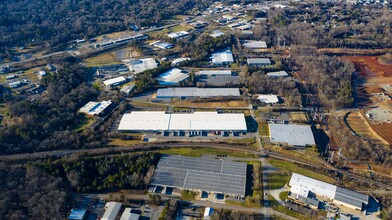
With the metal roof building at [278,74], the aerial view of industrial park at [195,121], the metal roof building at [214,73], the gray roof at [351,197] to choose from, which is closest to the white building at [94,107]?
the aerial view of industrial park at [195,121]

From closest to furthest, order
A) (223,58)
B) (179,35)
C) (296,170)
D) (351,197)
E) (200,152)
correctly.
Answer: (351,197) → (296,170) → (200,152) → (223,58) → (179,35)

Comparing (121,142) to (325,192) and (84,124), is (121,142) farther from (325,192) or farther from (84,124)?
(325,192)

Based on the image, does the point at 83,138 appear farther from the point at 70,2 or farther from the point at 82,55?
the point at 70,2

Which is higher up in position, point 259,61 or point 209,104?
point 259,61

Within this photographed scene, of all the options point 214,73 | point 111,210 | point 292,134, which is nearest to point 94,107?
point 111,210

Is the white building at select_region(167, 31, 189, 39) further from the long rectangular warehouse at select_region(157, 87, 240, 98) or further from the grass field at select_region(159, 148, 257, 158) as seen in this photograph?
the grass field at select_region(159, 148, 257, 158)

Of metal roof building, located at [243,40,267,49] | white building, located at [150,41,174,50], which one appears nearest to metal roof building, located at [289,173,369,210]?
metal roof building, located at [243,40,267,49]

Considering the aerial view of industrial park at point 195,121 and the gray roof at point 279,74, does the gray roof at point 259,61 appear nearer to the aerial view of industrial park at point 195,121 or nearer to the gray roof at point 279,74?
the aerial view of industrial park at point 195,121
